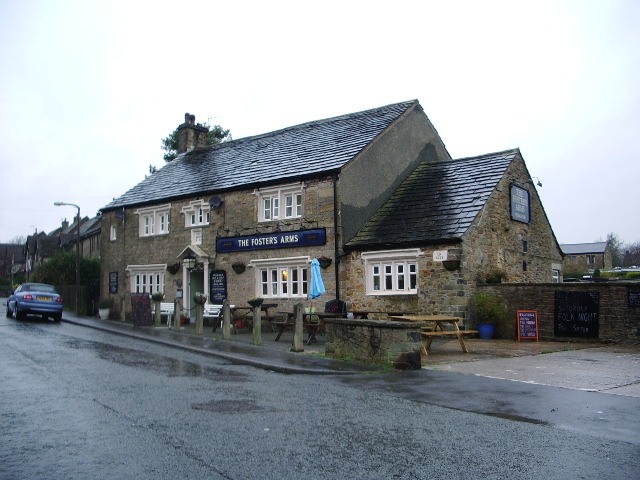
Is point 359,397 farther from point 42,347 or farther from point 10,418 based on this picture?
point 42,347

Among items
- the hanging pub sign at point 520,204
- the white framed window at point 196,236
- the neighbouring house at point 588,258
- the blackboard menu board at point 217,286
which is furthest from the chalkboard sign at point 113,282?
the neighbouring house at point 588,258

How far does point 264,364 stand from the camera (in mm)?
12500

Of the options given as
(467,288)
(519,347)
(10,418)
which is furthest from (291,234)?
(10,418)

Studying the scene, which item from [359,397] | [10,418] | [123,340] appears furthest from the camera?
[123,340]

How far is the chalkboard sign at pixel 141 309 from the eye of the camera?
22703 millimetres

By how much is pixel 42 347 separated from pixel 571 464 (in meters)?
13.3

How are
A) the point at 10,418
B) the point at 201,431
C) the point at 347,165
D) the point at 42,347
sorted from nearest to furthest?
the point at 201,431, the point at 10,418, the point at 42,347, the point at 347,165

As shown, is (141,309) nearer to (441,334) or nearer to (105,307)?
(105,307)

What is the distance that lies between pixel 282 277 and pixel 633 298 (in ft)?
38.6

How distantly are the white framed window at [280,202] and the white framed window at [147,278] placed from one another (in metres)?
6.61

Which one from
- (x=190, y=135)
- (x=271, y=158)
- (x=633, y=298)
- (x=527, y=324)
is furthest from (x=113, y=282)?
(x=633, y=298)

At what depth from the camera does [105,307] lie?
28.7 meters

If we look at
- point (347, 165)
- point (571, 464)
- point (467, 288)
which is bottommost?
point (571, 464)

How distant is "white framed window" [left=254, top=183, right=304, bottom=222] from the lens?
22.2 m
